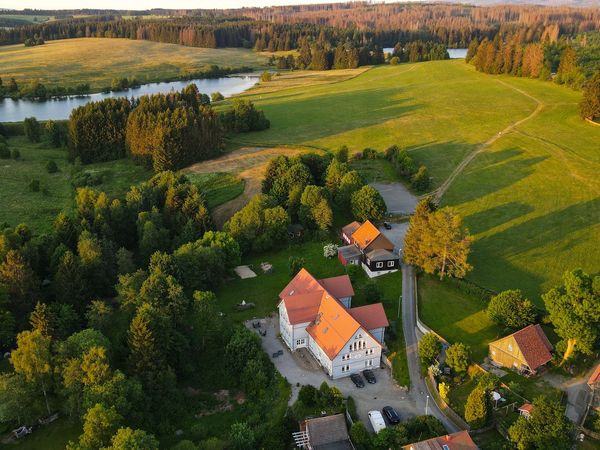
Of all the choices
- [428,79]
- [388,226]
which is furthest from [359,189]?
[428,79]

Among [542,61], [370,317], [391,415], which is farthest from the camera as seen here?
[542,61]

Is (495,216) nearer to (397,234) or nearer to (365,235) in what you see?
(397,234)

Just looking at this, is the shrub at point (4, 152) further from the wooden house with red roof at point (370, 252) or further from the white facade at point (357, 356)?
the white facade at point (357, 356)

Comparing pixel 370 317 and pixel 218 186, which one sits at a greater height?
pixel 218 186

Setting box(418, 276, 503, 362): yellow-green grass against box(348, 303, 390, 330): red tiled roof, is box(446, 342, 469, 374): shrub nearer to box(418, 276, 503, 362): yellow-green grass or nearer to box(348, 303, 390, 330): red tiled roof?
box(418, 276, 503, 362): yellow-green grass

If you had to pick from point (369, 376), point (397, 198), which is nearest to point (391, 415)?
point (369, 376)

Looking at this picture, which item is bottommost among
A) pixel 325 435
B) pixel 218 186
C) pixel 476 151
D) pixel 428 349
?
pixel 325 435

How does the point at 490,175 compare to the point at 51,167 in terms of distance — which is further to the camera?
the point at 51,167
